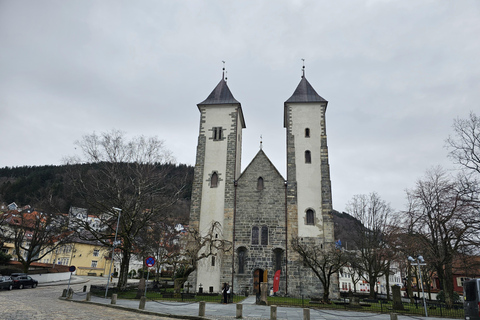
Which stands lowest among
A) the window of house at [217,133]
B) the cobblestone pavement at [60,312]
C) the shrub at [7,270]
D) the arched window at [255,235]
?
the cobblestone pavement at [60,312]

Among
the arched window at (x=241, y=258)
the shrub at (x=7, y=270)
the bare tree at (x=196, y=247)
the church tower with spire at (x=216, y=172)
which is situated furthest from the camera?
the shrub at (x=7, y=270)

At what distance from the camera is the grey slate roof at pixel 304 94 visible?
114 ft

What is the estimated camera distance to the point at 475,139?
20.5 meters

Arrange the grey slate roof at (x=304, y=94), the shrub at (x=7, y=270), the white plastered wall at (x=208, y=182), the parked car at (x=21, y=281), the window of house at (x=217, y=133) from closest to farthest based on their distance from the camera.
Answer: the white plastered wall at (x=208, y=182) → the parked car at (x=21, y=281) → the window of house at (x=217, y=133) → the grey slate roof at (x=304, y=94) → the shrub at (x=7, y=270)

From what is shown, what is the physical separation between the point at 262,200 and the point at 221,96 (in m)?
12.7

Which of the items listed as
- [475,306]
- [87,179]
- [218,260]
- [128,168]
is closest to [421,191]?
[475,306]

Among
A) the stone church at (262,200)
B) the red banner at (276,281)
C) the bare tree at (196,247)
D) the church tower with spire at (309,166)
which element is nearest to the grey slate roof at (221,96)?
the stone church at (262,200)

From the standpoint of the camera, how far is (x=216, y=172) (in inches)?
1286

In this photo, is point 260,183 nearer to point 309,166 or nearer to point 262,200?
point 262,200

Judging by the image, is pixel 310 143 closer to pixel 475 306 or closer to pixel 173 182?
pixel 173 182

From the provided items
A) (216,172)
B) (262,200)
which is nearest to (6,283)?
(216,172)

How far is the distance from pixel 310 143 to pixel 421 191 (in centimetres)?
1101

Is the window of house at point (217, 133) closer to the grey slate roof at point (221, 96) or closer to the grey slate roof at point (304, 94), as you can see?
the grey slate roof at point (221, 96)

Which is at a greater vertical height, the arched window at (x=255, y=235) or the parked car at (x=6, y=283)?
the arched window at (x=255, y=235)
